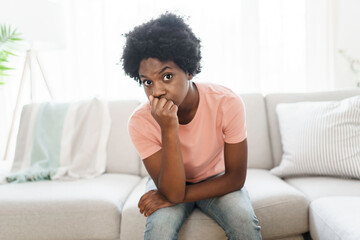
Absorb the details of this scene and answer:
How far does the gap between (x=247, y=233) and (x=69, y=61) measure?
2271 mm

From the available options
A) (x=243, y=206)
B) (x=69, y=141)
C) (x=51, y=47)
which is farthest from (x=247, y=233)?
(x=51, y=47)

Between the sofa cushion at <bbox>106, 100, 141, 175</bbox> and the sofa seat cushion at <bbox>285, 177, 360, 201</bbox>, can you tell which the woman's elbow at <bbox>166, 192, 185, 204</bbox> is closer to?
the sofa seat cushion at <bbox>285, 177, 360, 201</bbox>

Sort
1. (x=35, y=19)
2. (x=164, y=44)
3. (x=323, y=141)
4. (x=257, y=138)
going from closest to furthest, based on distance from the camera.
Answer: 1. (x=164, y=44)
2. (x=323, y=141)
3. (x=257, y=138)
4. (x=35, y=19)

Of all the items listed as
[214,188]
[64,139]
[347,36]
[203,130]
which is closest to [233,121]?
[203,130]

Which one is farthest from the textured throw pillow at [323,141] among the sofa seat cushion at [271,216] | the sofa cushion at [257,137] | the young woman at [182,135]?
the young woman at [182,135]

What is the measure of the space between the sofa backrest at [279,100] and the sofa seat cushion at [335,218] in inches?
23.5

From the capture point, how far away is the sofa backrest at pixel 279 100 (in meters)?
1.82

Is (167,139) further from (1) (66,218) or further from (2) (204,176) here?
(1) (66,218)

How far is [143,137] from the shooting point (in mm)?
1164

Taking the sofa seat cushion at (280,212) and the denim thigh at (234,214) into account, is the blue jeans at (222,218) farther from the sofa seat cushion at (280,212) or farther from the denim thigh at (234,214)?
the sofa seat cushion at (280,212)

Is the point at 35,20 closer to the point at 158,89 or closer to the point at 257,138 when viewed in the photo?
the point at 158,89

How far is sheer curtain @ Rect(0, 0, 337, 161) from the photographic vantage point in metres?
2.63

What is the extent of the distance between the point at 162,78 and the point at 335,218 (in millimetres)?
756

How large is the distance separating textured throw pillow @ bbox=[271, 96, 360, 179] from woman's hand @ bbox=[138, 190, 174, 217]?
2.58 feet
